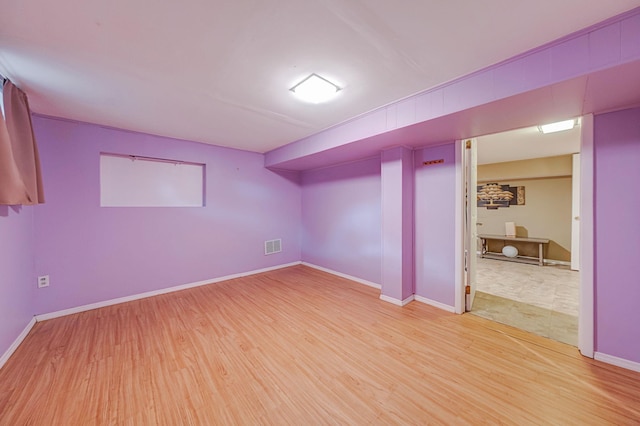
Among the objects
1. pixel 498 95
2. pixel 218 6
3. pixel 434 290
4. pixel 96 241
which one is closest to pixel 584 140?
pixel 498 95

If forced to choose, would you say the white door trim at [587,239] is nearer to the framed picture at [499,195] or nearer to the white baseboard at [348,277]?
the white baseboard at [348,277]

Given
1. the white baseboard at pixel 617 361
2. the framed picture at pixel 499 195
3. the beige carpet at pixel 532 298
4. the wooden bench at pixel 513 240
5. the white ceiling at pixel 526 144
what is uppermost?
the white ceiling at pixel 526 144

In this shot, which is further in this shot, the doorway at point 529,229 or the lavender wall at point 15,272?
the doorway at point 529,229

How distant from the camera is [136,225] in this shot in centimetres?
329

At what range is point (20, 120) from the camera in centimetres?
199

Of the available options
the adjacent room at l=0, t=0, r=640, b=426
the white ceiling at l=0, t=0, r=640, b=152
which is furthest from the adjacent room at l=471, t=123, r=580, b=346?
the white ceiling at l=0, t=0, r=640, b=152

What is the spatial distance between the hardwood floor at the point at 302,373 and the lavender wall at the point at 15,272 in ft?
0.67

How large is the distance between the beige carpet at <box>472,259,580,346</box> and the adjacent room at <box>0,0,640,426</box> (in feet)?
0.24

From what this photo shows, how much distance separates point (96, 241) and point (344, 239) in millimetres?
3569

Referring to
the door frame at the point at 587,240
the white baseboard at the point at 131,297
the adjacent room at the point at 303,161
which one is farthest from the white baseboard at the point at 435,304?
the white baseboard at the point at 131,297

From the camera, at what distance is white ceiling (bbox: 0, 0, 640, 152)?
1251 mm

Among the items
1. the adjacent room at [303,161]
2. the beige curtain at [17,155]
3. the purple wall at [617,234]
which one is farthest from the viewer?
the purple wall at [617,234]

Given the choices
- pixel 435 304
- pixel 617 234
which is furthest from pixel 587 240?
pixel 435 304

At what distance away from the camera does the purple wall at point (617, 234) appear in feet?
5.88
